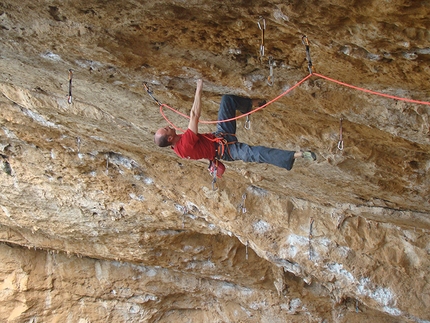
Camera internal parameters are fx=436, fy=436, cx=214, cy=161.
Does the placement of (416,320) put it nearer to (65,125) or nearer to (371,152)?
(371,152)

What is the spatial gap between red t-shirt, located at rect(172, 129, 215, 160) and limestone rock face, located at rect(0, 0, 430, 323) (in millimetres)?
453

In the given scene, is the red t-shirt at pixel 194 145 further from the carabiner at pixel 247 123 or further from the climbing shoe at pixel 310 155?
the climbing shoe at pixel 310 155

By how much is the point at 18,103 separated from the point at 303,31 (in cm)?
375

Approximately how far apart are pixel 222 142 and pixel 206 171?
212 cm

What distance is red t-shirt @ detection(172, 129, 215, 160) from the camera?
345 centimetres

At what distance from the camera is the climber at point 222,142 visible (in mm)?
3250

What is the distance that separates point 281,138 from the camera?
4207 mm

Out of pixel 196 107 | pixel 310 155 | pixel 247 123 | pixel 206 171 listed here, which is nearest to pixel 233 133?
pixel 247 123

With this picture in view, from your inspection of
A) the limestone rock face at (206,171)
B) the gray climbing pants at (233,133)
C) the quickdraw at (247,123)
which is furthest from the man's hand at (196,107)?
the quickdraw at (247,123)

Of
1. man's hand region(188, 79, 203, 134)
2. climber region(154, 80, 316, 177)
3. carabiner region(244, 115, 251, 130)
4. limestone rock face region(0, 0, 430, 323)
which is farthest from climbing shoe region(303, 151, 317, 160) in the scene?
carabiner region(244, 115, 251, 130)

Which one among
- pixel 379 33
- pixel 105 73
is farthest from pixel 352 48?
pixel 105 73

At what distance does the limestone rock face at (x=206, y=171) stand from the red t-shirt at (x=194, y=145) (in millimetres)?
453

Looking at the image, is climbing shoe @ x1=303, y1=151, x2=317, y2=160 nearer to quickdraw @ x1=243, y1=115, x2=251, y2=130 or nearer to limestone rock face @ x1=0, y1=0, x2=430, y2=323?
limestone rock face @ x1=0, y1=0, x2=430, y2=323

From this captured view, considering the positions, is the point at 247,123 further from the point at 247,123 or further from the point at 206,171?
the point at 206,171
